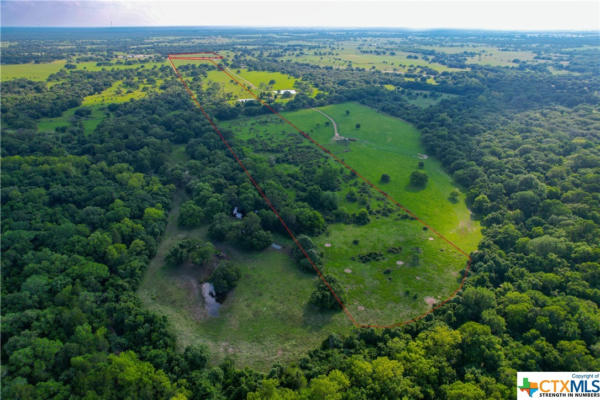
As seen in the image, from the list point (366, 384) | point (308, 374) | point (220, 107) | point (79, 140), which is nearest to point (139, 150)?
point (79, 140)

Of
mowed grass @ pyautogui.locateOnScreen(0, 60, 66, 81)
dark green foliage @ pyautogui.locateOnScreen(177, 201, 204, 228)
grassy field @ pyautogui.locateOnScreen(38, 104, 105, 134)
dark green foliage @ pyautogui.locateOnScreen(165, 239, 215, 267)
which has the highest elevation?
mowed grass @ pyautogui.locateOnScreen(0, 60, 66, 81)

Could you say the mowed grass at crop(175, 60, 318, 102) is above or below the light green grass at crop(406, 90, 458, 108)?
above

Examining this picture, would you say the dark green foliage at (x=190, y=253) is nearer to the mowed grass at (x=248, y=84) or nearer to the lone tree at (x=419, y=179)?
the lone tree at (x=419, y=179)

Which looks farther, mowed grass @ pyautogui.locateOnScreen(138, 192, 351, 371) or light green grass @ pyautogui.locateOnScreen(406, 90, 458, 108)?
light green grass @ pyautogui.locateOnScreen(406, 90, 458, 108)

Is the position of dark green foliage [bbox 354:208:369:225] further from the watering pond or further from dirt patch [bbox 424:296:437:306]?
the watering pond

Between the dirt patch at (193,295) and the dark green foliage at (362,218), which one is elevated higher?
the dark green foliage at (362,218)

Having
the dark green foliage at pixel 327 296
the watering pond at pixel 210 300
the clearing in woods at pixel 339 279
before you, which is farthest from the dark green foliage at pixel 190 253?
the dark green foliage at pixel 327 296

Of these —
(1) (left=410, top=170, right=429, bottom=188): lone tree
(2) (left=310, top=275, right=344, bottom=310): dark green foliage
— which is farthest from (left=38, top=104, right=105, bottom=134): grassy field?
(1) (left=410, top=170, right=429, bottom=188): lone tree
